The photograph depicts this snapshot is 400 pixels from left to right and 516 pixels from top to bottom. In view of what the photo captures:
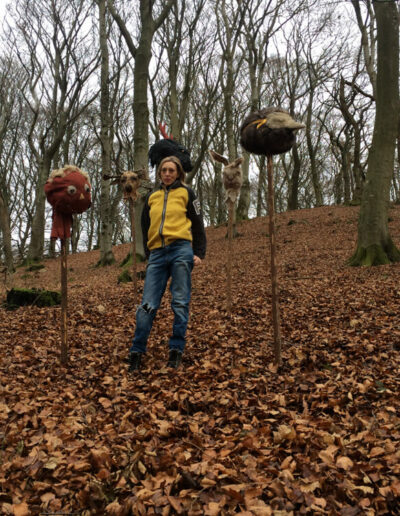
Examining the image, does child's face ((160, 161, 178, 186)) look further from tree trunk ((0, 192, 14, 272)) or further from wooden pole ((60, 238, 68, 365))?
tree trunk ((0, 192, 14, 272))

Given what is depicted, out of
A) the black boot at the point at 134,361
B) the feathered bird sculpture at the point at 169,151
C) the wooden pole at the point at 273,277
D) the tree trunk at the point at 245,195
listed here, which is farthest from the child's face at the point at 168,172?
the tree trunk at the point at 245,195

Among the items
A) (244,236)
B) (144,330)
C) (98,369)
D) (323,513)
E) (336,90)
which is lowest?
(323,513)

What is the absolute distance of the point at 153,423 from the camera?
284cm

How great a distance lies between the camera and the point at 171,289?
3.90 m

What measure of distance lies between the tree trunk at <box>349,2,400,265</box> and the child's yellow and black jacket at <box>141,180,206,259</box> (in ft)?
17.1

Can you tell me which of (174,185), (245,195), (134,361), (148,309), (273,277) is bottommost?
(134,361)

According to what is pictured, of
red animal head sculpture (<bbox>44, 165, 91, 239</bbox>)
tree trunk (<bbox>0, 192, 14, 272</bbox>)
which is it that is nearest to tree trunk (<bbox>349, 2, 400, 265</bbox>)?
red animal head sculpture (<bbox>44, 165, 91, 239</bbox>)

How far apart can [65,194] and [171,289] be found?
146 cm

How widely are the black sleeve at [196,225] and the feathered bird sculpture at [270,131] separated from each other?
0.80 metres

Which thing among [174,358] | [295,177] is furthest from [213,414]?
[295,177]

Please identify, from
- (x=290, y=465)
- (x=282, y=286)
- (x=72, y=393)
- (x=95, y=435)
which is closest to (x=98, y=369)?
(x=72, y=393)

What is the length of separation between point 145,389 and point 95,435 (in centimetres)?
84

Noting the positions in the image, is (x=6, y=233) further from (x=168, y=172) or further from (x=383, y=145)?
(x=383, y=145)

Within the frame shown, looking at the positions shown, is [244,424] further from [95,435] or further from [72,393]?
[72,393]
